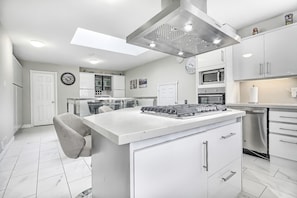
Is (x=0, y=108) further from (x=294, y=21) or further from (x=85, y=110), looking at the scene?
(x=294, y=21)

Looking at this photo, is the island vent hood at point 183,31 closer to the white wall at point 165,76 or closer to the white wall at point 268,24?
the white wall at point 268,24

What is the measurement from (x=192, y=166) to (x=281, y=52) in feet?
8.55

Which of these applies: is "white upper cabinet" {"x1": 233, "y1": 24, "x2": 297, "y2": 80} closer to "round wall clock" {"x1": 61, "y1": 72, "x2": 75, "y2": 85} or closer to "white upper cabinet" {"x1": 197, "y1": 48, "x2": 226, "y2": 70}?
"white upper cabinet" {"x1": 197, "y1": 48, "x2": 226, "y2": 70}

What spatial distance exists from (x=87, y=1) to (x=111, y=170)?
232cm

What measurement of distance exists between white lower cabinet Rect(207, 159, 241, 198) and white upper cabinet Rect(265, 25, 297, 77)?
6.24ft

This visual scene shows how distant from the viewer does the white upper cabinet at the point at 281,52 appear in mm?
2219

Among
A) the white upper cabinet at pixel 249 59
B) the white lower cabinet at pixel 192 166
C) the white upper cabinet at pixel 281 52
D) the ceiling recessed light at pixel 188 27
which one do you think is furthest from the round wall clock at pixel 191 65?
the white lower cabinet at pixel 192 166

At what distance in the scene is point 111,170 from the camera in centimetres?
86

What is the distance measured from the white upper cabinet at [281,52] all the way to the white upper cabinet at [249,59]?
0.31 feet

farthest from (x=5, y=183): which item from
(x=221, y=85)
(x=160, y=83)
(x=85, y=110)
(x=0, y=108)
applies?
(x=160, y=83)

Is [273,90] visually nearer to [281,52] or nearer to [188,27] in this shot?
[281,52]

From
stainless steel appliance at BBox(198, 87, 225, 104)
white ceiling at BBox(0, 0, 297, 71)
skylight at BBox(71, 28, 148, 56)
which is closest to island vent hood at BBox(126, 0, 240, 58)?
white ceiling at BBox(0, 0, 297, 71)

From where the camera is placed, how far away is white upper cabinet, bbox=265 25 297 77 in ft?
7.28

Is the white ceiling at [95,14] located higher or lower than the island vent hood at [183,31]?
higher
